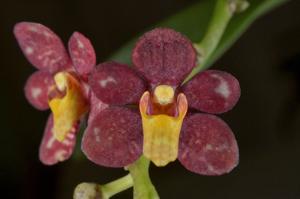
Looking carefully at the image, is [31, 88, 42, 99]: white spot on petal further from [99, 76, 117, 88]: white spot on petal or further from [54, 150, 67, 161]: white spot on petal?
[99, 76, 117, 88]: white spot on petal

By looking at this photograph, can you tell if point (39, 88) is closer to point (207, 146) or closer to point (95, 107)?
point (95, 107)

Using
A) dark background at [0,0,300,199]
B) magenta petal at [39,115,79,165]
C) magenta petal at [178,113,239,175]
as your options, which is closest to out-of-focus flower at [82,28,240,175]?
magenta petal at [178,113,239,175]

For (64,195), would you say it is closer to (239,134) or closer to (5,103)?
(5,103)

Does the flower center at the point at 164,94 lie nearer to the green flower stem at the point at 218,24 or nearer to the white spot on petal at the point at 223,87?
the white spot on petal at the point at 223,87

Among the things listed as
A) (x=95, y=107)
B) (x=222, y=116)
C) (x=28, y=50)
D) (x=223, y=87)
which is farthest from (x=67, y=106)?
(x=222, y=116)

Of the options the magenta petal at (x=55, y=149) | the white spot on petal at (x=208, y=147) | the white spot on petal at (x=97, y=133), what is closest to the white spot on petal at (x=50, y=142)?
the magenta petal at (x=55, y=149)

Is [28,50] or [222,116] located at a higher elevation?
[28,50]
